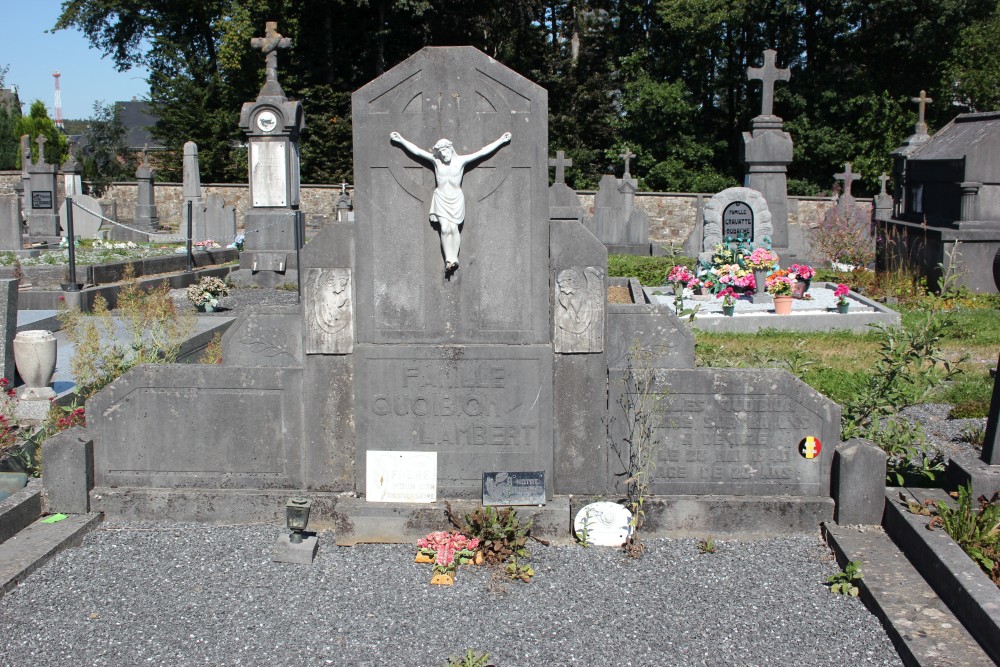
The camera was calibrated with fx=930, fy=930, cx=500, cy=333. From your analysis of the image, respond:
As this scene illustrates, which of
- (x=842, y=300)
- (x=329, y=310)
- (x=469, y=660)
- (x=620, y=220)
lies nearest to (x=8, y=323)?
(x=329, y=310)

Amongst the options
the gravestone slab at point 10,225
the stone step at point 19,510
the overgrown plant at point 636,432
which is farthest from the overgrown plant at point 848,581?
the gravestone slab at point 10,225

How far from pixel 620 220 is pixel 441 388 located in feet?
71.3

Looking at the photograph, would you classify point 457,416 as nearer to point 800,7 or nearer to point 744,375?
point 744,375

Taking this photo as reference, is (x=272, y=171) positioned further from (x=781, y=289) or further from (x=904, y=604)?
(x=904, y=604)

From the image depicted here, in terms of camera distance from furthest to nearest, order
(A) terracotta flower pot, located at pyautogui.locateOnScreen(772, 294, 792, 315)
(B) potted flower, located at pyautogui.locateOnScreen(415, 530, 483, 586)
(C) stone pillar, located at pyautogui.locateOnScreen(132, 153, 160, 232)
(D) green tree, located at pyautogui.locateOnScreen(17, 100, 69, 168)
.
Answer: (D) green tree, located at pyautogui.locateOnScreen(17, 100, 69, 168)
(C) stone pillar, located at pyautogui.locateOnScreen(132, 153, 160, 232)
(A) terracotta flower pot, located at pyautogui.locateOnScreen(772, 294, 792, 315)
(B) potted flower, located at pyautogui.locateOnScreen(415, 530, 483, 586)

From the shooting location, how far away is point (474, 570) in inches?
186

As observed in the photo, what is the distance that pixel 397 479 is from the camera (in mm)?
5074

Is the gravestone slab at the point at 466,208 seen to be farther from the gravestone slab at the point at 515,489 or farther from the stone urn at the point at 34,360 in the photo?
the stone urn at the point at 34,360

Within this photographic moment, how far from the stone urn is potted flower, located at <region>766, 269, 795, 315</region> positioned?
8.78m

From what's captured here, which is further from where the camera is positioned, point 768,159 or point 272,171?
point 768,159

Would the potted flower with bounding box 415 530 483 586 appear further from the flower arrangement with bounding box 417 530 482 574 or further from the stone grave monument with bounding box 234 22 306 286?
the stone grave monument with bounding box 234 22 306 286

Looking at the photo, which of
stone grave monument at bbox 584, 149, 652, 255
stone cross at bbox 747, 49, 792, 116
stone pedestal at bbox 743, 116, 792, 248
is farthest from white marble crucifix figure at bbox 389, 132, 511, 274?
stone grave monument at bbox 584, 149, 652, 255

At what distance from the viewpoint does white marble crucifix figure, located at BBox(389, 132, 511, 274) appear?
4836 mm

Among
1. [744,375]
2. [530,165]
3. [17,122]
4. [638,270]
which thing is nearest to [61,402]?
[530,165]
